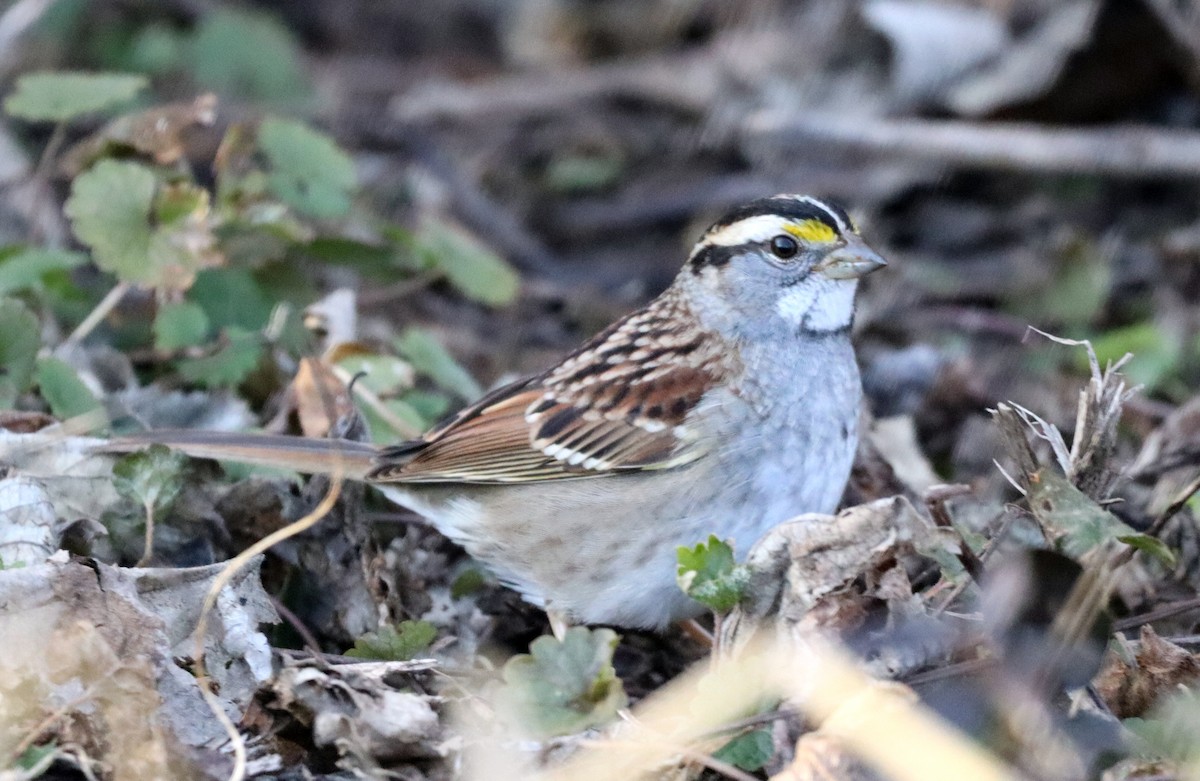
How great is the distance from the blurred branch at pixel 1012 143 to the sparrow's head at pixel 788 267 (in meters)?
1.69

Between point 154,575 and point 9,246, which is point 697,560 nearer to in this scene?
point 154,575

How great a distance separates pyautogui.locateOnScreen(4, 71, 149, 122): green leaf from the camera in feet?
13.1

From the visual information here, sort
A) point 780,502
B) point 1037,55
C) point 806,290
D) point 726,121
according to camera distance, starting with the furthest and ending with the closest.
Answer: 1. point 726,121
2. point 1037,55
3. point 806,290
4. point 780,502

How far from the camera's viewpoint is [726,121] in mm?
5891

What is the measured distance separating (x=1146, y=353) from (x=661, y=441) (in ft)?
6.05

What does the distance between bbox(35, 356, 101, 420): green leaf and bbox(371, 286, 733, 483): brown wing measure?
0.67 metres

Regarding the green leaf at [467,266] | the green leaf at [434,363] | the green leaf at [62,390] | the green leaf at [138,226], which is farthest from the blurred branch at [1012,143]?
the green leaf at [62,390]

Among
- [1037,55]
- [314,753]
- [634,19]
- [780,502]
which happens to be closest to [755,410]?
[780,502]

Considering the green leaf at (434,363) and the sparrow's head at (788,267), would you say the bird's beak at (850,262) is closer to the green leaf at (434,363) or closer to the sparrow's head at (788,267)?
the sparrow's head at (788,267)

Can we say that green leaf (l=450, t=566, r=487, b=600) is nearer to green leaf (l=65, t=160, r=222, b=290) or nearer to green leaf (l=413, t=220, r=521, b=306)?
green leaf (l=65, t=160, r=222, b=290)

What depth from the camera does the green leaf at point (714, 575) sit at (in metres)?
2.65

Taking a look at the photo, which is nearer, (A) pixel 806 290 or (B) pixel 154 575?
(B) pixel 154 575

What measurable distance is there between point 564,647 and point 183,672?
24.9 inches

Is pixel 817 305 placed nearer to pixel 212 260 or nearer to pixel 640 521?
pixel 640 521
